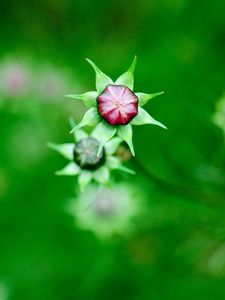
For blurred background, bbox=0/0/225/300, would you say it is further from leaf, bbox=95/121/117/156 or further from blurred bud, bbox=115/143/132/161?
leaf, bbox=95/121/117/156

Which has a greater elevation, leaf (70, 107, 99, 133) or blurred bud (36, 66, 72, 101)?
blurred bud (36, 66, 72, 101)

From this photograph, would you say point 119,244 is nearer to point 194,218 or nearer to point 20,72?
point 194,218

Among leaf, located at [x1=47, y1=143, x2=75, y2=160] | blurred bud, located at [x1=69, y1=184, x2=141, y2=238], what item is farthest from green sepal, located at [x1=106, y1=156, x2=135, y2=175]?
blurred bud, located at [x1=69, y1=184, x2=141, y2=238]

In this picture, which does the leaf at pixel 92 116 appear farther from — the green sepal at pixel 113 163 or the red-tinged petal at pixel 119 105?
the green sepal at pixel 113 163

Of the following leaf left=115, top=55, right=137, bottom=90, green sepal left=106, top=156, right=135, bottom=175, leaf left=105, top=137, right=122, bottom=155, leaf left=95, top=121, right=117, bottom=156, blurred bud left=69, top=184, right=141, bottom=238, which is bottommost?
leaf left=95, top=121, right=117, bottom=156

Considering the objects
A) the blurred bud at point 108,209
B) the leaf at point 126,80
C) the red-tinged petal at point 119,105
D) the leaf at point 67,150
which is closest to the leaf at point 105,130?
the red-tinged petal at point 119,105

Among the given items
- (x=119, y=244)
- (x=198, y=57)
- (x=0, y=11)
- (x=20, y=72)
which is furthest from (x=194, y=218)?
(x=0, y=11)
